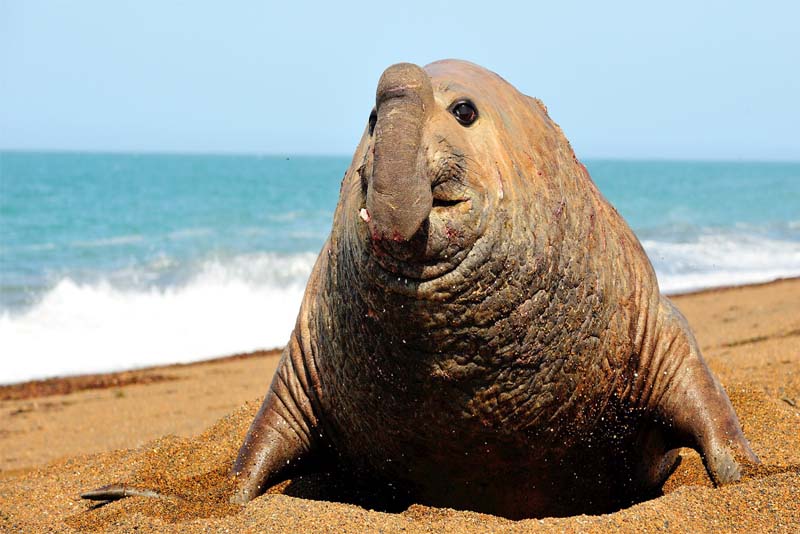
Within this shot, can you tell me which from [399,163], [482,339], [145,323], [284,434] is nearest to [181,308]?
[145,323]

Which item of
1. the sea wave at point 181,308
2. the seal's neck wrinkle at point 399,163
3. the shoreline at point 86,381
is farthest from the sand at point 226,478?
the sea wave at point 181,308

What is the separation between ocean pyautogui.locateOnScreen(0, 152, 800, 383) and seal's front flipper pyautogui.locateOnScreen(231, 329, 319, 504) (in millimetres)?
2481

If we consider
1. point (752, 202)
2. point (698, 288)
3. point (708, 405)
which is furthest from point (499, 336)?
point (752, 202)

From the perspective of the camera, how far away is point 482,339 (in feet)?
10.5

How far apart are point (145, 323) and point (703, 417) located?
13332mm

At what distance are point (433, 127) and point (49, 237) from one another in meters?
28.9

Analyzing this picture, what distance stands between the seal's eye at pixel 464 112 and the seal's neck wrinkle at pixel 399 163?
0.28m

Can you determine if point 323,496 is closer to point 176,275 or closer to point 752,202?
point 176,275

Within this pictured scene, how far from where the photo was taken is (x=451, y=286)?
2.99 m

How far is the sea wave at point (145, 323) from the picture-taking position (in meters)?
13.6

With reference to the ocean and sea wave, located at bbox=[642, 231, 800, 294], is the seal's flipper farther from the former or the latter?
sea wave, located at bbox=[642, 231, 800, 294]

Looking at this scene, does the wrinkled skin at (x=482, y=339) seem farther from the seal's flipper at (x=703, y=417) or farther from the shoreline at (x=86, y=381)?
the shoreline at (x=86, y=381)

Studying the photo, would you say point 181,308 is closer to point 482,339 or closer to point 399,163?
point 482,339

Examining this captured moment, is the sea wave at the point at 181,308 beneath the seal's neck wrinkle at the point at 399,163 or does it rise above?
beneath
